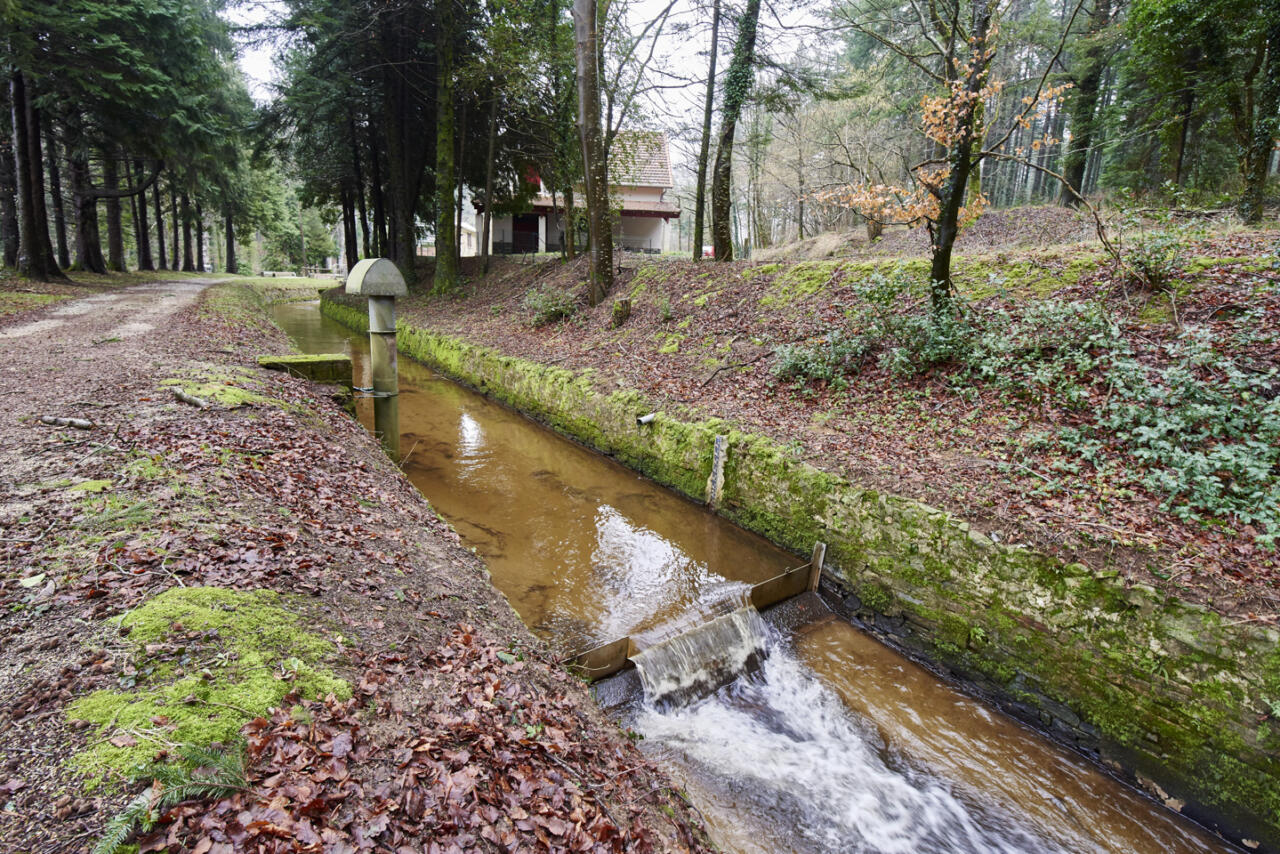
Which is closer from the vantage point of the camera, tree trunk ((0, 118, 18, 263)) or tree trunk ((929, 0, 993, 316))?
tree trunk ((929, 0, 993, 316))

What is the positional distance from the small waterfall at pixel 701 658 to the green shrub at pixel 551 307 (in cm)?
1050

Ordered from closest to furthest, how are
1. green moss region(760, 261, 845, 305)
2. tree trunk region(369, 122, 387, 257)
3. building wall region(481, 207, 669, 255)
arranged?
green moss region(760, 261, 845, 305), tree trunk region(369, 122, 387, 257), building wall region(481, 207, 669, 255)

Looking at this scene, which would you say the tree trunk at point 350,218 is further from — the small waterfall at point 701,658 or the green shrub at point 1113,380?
the small waterfall at point 701,658

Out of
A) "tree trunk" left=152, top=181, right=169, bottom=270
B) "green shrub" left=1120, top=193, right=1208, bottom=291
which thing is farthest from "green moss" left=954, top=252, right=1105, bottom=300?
"tree trunk" left=152, top=181, right=169, bottom=270

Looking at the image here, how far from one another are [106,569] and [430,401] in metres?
10.2

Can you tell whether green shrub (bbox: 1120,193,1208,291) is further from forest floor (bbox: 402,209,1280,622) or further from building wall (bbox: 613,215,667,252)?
building wall (bbox: 613,215,667,252)

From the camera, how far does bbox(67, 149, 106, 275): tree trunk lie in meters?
21.0

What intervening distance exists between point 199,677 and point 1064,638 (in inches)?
215

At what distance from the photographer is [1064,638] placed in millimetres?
4461

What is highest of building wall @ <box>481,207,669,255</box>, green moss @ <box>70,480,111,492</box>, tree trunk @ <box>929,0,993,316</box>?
building wall @ <box>481,207,669,255</box>

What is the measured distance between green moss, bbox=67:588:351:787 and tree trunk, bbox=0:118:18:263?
23065 mm

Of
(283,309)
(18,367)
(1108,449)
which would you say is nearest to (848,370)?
(1108,449)

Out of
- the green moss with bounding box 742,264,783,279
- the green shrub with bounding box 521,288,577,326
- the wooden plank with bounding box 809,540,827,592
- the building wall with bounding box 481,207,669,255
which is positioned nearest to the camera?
the wooden plank with bounding box 809,540,827,592

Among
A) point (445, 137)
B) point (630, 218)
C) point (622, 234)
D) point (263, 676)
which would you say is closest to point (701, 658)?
point (263, 676)
